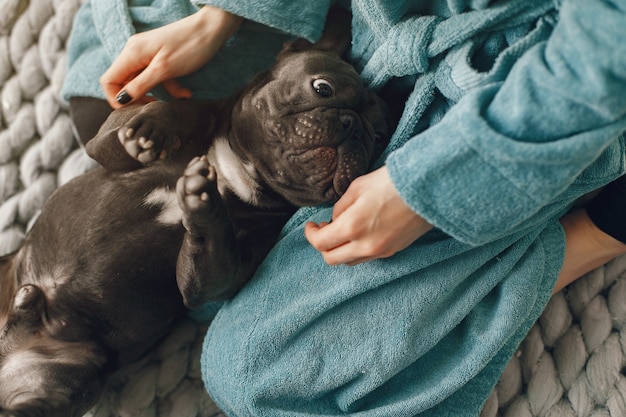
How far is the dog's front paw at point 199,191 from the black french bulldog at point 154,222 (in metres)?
0.05

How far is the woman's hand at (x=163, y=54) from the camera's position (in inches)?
58.9

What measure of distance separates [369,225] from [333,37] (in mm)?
692

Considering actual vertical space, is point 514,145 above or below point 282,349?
above

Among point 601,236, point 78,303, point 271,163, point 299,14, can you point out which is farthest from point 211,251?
point 601,236

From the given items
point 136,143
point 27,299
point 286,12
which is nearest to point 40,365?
point 27,299

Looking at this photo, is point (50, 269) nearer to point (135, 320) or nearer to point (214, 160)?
point (135, 320)

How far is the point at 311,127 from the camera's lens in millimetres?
1327

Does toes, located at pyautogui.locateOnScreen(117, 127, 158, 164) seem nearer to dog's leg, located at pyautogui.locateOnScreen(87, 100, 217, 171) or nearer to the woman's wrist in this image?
dog's leg, located at pyautogui.locateOnScreen(87, 100, 217, 171)

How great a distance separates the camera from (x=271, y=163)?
1.44 meters

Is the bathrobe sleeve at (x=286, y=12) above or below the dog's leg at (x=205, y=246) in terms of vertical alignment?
above

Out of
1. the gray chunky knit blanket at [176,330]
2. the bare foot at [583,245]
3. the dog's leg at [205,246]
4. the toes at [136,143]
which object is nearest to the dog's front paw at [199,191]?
the dog's leg at [205,246]

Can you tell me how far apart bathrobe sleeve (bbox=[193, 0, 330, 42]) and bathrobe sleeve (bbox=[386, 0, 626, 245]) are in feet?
1.91

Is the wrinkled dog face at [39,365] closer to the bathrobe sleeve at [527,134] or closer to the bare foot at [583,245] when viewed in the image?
the bathrobe sleeve at [527,134]

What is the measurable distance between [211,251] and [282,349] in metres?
0.27
